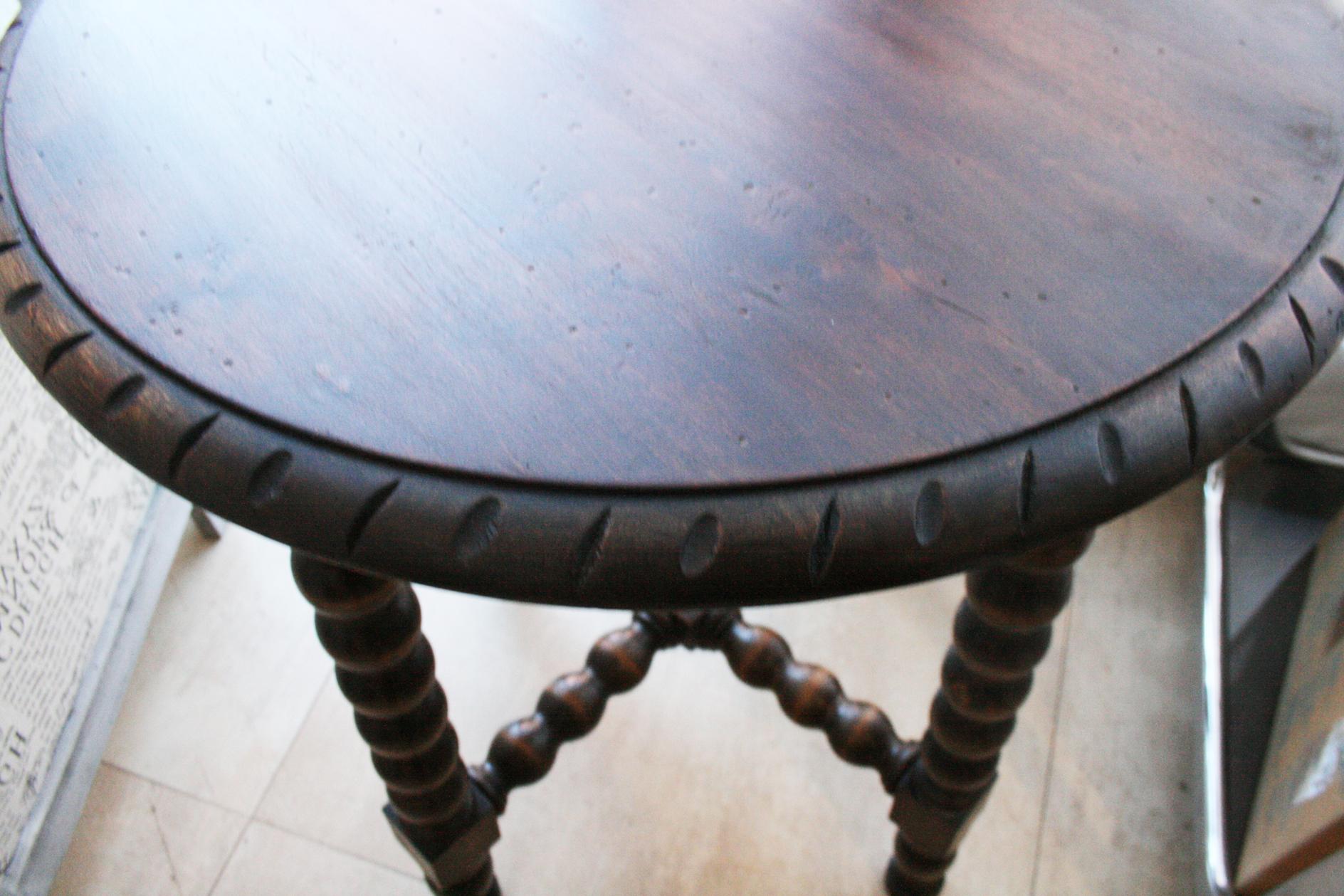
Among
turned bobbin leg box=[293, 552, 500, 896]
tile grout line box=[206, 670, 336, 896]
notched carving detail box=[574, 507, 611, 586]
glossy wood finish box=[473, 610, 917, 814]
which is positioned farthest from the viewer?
tile grout line box=[206, 670, 336, 896]

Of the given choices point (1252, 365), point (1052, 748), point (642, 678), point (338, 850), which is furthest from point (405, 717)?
point (1052, 748)

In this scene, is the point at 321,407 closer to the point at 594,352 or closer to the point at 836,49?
the point at 594,352

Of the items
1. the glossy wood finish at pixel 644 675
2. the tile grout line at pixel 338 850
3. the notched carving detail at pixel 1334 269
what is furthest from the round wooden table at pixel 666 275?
the tile grout line at pixel 338 850

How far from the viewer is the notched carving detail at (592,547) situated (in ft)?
1.23

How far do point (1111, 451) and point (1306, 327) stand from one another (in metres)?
0.11

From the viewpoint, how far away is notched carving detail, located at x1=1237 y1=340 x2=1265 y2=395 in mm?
424

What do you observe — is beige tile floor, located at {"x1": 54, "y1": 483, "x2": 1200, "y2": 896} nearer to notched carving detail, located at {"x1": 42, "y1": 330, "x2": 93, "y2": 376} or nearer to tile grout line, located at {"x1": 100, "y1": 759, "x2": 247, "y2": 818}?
tile grout line, located at {"x1": 100, "y1": 759, "x2": 247, "y2": 818}

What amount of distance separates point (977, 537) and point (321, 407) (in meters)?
0.23

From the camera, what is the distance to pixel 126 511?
3.21 ft

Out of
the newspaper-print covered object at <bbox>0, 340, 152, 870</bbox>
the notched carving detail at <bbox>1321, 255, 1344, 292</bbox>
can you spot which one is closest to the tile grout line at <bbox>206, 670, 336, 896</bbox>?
the newspaper-print covered object at <bbox>0, 340, 152, 870</bbox>

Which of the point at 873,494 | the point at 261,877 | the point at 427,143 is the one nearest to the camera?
the point at 873,494

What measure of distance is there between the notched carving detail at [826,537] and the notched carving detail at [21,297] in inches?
12.2

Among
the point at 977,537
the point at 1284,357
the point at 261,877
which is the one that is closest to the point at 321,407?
the point at 977,537

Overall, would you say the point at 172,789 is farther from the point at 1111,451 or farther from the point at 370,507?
the point at 1111,451
